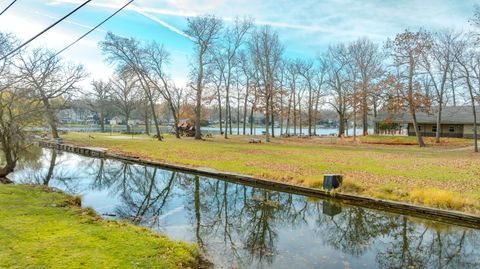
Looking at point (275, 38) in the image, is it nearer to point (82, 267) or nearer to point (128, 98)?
point (128, 98)

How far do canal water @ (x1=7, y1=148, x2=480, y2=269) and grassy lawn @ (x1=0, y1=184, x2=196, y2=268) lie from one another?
1.16 meters

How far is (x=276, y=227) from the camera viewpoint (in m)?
9.45

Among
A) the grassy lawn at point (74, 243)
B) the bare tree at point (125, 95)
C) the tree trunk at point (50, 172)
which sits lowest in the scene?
the tree trunk at point (50, 172)

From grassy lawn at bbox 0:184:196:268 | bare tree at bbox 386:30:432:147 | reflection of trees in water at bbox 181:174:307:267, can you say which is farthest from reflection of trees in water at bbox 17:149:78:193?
bare tree at bbox 386:30:432:147

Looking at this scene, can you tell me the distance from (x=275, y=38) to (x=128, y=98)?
30.6 metres

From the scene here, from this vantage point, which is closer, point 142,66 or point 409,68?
point 409,68

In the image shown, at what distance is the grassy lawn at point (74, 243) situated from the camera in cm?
540

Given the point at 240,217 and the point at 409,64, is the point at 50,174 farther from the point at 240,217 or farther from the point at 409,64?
the point at 409,64

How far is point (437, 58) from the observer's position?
33.8m

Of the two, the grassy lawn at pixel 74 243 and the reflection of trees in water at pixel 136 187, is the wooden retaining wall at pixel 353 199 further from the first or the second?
the grassy lawn at pixel 74 243

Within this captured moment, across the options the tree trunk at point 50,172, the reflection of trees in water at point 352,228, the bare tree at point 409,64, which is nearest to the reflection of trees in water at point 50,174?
the tree trunk at point 50,172

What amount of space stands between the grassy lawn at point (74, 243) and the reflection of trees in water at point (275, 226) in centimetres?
138

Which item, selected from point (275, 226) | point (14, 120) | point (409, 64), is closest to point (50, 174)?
point (14, 120)

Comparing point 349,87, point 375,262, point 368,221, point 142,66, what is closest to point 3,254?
point 375,262
